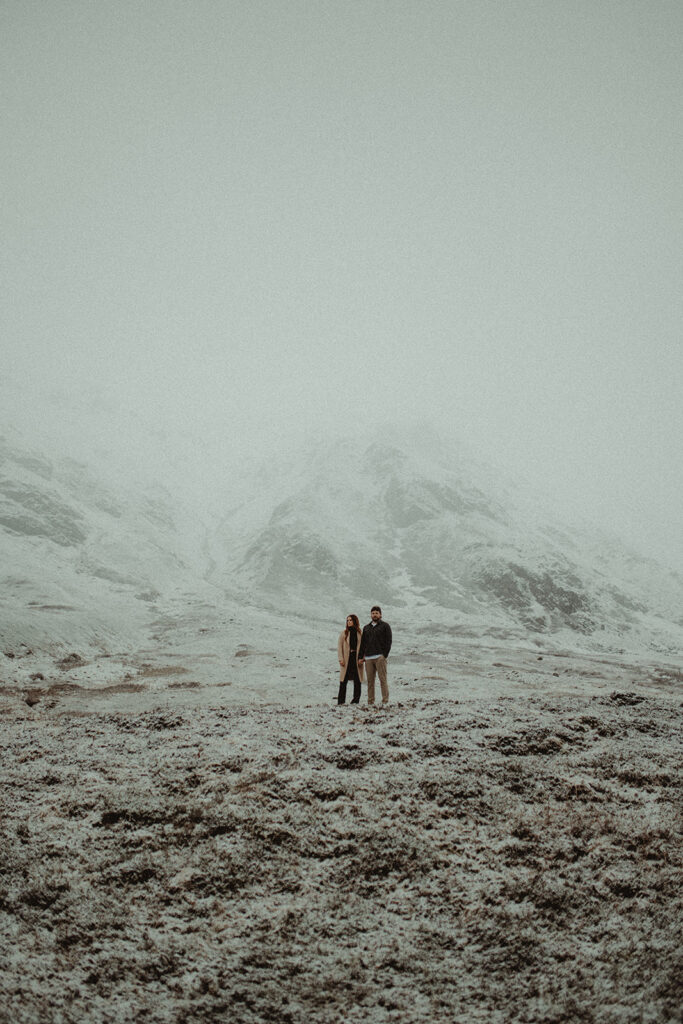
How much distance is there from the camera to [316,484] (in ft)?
433

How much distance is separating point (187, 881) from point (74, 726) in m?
6.08

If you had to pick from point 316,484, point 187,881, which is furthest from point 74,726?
point 316,484

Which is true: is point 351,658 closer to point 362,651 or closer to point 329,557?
point 362,651

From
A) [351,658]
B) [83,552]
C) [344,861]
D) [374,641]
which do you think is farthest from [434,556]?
[344,861]

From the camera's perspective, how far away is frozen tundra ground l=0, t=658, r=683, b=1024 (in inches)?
165

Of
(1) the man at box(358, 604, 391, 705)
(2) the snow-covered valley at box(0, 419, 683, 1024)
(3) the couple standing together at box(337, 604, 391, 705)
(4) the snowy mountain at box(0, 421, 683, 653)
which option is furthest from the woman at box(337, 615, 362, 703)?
(4) the snowy mountain at box(0, 421, 683, 653)

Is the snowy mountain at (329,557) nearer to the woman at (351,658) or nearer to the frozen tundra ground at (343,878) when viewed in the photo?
the woman at (351,658)

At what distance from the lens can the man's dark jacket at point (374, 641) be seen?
44.3ft

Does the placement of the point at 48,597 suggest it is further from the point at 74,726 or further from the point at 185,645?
the point at 74,726

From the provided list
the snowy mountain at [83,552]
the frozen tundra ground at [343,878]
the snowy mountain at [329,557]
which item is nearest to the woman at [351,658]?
the frozen tundra ground at [343,878]

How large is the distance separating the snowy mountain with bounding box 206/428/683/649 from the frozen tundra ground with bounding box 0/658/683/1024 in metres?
59.5

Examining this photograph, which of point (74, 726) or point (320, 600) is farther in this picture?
point (320, 600)

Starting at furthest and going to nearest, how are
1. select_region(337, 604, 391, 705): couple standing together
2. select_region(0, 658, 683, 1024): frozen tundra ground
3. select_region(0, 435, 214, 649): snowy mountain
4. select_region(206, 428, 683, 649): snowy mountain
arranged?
select_region(206, 428, 683, 649): snowy mountain, select_region(0, 435, 214, 649): snowy mountain, select_region(337, 604, 391, 705): couple standing together, select_region(0, 658, 683, 1024): frozen tundra ground

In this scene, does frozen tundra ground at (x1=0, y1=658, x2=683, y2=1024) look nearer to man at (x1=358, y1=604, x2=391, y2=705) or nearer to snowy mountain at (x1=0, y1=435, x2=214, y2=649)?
man at (x1=358, y1=604, x2=391, y2=705)
